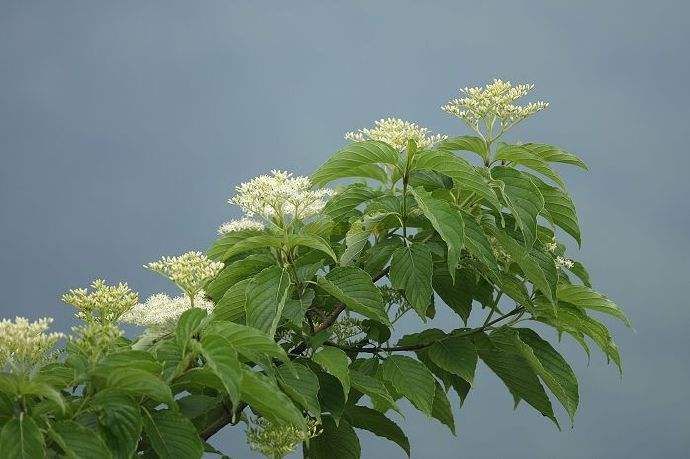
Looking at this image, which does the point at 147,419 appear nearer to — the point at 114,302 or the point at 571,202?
the point at 114,302

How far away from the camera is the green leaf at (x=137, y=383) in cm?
228

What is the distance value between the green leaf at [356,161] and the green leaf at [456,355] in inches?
23.0

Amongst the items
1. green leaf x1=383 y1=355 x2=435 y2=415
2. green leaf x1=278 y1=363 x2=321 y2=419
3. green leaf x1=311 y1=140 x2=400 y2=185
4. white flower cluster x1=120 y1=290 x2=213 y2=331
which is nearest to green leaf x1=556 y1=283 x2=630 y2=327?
green leaf x1=383 y1=355 x2=435 y2=415

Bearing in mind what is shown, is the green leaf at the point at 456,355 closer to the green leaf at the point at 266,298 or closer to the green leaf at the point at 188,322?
the green leaf at the point at 266,298

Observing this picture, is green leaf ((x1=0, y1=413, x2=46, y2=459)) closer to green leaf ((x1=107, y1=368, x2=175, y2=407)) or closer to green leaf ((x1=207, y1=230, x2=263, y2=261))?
green leaf ((x1=107, y1=368, x2=175, y2=407))

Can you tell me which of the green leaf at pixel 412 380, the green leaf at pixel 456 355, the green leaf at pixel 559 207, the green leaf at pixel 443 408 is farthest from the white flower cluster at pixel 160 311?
the green leaf at pixel 559 207

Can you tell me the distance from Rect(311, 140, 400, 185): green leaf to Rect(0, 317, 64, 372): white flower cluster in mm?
1077

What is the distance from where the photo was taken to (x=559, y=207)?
3293 millimetres

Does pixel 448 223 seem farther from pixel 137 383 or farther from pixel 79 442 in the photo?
pixel 79 442

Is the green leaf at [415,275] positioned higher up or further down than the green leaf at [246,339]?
higher up

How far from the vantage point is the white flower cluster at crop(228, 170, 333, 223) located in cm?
292

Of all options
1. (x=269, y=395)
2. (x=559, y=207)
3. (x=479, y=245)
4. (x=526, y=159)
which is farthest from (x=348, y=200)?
(x=269, y=395)

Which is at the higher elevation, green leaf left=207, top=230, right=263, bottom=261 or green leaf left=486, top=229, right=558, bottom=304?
green leaf left=207, top=230, right=263, bottom=261

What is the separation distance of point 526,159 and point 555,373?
71cm
